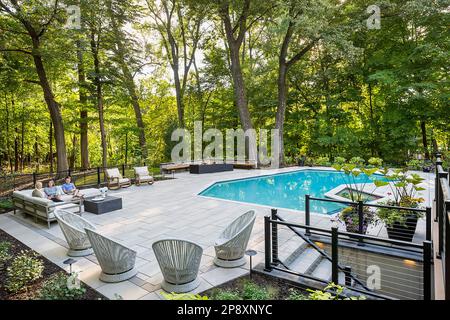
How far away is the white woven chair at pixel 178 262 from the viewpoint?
3285mm

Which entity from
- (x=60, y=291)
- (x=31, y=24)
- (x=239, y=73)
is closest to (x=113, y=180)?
(x=31, y=24)

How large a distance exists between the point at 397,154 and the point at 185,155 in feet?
49.0

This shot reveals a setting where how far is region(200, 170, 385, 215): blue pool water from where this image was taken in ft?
29.2

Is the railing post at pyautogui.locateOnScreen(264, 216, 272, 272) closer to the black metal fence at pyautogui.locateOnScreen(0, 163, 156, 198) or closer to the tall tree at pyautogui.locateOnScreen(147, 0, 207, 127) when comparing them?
the black metal fence at pyautogui.locateOnScreen(0, 163, 156, 198)

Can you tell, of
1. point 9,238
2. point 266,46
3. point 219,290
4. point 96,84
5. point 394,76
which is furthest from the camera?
point 266,46

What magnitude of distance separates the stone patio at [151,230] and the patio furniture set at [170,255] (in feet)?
0.46

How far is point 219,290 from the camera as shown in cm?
338

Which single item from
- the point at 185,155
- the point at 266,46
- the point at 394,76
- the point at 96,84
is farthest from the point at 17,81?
the point at 394,76

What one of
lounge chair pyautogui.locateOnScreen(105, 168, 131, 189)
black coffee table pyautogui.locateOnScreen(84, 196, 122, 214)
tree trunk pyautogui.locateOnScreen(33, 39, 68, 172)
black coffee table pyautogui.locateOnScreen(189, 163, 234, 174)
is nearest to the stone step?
black coffee table pyautogui.locateOnScreen(84, 196, 122, 214)

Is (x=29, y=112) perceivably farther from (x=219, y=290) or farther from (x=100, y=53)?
(x=219, y=290)

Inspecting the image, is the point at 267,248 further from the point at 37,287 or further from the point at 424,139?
the point at 424,139

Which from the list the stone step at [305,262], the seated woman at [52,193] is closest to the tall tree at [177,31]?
the seated woman at [52,193]

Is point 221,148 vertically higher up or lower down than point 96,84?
lower down

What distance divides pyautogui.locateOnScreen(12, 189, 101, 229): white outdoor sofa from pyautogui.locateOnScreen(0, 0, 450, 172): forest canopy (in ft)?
19.4
